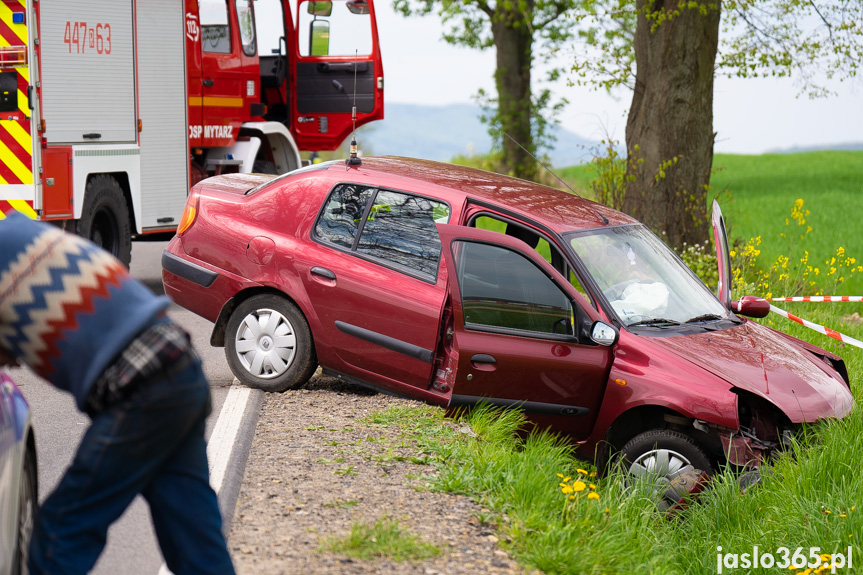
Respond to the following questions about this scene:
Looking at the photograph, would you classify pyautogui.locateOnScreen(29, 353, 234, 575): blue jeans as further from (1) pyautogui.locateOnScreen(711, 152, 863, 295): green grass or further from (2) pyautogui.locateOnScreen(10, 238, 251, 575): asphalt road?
(1) pyautogui.locateOnScreen(711, 152, 863, 295): green grass

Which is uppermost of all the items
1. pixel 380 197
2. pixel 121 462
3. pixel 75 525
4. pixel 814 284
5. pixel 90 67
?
pixel 90 67

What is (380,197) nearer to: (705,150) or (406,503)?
(406,503)

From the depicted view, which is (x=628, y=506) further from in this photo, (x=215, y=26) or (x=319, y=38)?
(x=319, y=38)

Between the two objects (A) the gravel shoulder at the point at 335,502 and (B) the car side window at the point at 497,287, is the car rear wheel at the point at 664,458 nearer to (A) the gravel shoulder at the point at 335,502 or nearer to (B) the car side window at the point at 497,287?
(B) the car side window at the point at 497,287

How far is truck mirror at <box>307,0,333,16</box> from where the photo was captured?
13453 mm

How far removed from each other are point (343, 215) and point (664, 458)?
8.60 feet

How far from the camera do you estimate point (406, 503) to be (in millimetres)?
4715

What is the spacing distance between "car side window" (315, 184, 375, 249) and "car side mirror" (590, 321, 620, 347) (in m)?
1.81

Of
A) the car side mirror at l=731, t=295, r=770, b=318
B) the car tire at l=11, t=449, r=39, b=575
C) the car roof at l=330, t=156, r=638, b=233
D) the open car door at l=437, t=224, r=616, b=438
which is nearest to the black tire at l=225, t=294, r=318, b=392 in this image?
the car roof at l=330, t=156, r=638, b=233

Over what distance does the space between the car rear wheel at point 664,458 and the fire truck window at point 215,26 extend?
28.1 feet

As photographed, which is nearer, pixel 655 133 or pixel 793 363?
pixel 793 363

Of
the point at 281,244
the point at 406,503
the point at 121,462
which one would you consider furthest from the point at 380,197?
the point at 121,462

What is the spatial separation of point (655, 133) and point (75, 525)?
32.9ft

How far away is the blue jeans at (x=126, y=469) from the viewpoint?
110 inches
